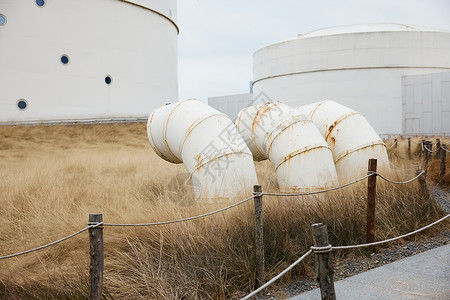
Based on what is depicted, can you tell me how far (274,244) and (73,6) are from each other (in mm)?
22872

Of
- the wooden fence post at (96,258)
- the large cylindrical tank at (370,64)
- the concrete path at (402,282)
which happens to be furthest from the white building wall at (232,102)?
the wooden fence post at (96,258)

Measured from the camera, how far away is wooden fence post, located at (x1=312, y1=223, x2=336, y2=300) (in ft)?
12.1

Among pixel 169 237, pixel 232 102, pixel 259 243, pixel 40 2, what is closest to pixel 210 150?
pixel 169 237

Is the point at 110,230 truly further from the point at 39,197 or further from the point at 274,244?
the point at 39,197

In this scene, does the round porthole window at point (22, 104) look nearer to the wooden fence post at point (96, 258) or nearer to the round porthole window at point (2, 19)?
the round porthole window at point (2, 19)

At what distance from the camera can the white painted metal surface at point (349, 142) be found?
1032 centimetres

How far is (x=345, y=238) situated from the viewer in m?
6.51

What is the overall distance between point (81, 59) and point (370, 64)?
1885 cm

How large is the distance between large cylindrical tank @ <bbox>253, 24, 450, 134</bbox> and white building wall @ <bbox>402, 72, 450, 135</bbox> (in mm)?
383

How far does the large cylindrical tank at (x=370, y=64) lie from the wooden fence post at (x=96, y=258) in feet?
96.2


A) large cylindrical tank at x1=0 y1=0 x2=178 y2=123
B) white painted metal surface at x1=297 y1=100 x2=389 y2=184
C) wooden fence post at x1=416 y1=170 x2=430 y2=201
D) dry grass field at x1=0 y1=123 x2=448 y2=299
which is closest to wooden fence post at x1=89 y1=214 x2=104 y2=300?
dry grass field at x1=0 y1=123 x2=448 y2=299

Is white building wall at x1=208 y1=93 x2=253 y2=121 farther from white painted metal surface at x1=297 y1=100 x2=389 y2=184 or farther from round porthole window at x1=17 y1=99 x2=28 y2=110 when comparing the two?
white painted metal surface at x1=297 y1=100 x2=389 y2=184

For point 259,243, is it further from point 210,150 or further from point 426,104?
point 426,104

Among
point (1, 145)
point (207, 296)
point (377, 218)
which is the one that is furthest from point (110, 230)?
point (1, 145)
